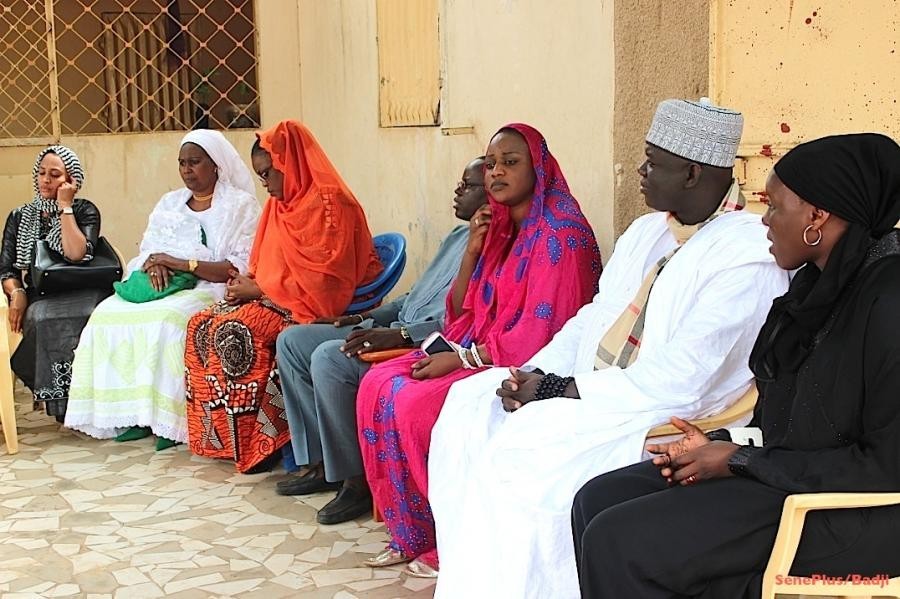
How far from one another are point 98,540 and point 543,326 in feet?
6.33

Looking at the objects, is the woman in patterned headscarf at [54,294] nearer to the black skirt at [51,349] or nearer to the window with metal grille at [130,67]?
the black skirt at [51,349]

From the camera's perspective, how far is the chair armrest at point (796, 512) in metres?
2.13

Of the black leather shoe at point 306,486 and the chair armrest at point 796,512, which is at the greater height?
the chair armrest at point 796,512

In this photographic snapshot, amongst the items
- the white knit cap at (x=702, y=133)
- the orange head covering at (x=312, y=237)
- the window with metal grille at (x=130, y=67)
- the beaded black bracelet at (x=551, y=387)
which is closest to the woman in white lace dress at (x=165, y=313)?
the orange head covering at (x=312, y=237)

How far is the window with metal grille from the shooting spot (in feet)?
25.7

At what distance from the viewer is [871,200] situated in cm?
223

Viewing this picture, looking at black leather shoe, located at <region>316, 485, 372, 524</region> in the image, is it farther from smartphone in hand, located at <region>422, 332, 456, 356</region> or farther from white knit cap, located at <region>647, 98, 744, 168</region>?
white knit cap, located at <region>647, 98, 744, 168</region>

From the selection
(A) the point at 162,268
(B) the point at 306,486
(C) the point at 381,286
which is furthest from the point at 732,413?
(A) the point at 162,268

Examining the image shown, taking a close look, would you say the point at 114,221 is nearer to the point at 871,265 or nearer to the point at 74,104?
the point at 74,104

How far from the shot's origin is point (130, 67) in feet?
29.2

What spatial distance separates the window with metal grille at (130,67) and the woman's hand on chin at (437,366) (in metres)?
4.62

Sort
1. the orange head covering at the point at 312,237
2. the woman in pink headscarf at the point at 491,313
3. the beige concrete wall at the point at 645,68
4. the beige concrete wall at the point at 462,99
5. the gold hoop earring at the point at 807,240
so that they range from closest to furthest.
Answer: the gold hoop earring at the point at 807,240
the woman in pink headscarf at the point at 491,313
the beige concrete wall at the point at 645,68
the beige concrete wall at the point at 462,99
the orange head covering at the point at 312,237

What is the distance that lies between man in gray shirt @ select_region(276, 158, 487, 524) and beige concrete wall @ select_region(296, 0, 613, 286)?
0.46m

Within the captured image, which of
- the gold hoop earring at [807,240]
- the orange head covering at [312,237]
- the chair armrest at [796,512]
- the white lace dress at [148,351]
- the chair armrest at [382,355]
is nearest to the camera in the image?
the chair armrest at [796,512]
